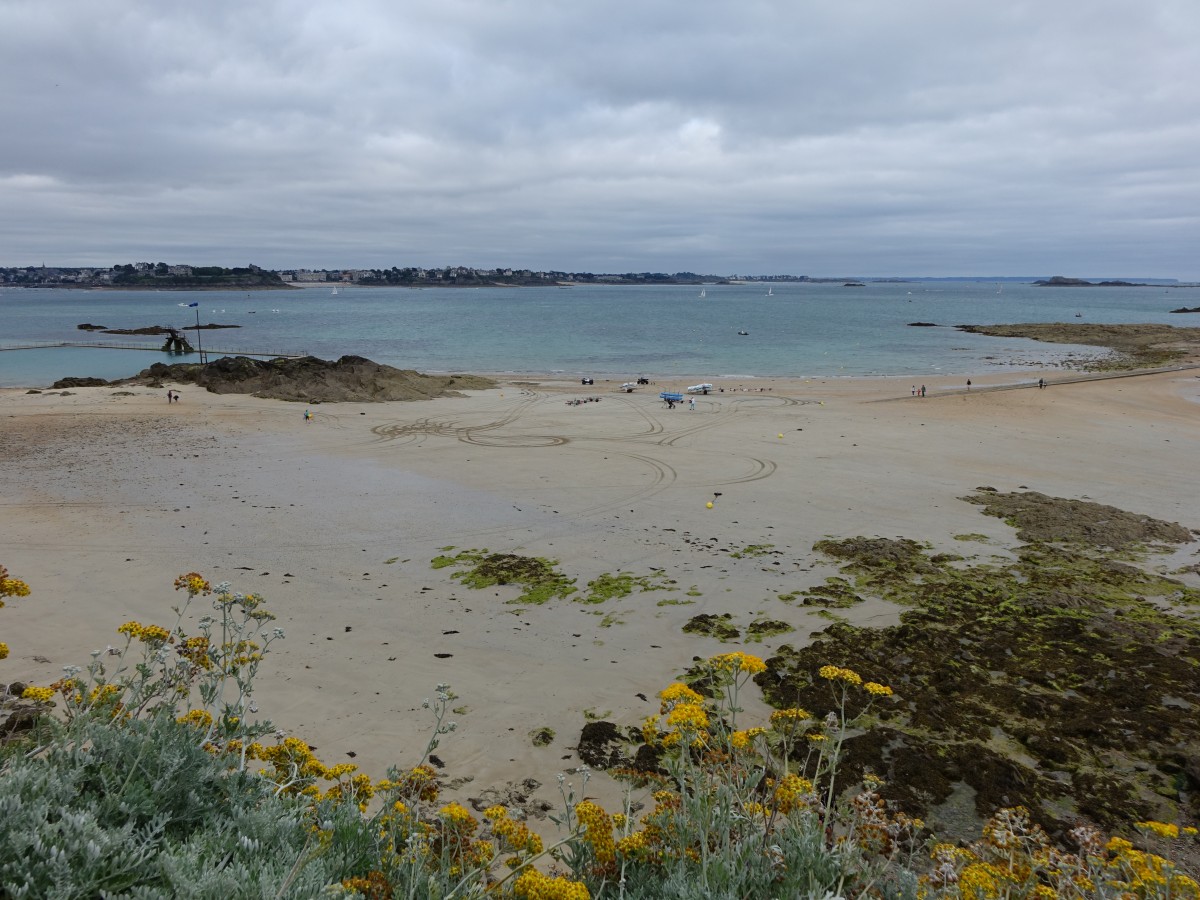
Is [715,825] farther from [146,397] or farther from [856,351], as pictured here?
[856,351]

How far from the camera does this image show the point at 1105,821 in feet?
18.9

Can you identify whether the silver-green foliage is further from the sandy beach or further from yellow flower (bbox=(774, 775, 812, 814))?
the sandy beach

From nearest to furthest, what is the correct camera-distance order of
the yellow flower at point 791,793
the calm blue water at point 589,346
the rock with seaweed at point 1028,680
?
1. the yellow flower at point 791,793
2. the rock with seaweed at point 1028,680
3. the calm blue water at point 589,346

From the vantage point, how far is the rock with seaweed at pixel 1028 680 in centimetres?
614

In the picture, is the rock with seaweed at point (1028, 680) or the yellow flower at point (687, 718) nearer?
the yellow flower at point (687, 718)

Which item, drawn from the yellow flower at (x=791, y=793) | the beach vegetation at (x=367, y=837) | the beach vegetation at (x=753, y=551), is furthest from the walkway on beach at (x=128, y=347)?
the yellow flower at (x=791, y=793)

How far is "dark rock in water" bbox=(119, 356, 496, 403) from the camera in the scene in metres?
29.0

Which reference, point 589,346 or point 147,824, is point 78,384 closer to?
point 147,824

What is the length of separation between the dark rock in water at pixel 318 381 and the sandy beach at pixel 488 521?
67.9 inches

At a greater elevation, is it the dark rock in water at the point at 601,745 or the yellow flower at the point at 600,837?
the yellow flower at the point at 600,837

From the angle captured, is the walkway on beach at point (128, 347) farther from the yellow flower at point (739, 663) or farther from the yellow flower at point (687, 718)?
the yellow flower at point (687, 718)

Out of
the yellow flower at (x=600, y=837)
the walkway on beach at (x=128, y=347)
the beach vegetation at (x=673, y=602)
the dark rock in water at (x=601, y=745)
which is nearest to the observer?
the yellow flower at (x=600, y=837)

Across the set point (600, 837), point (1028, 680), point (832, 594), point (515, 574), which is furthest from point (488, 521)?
point (600, 837)

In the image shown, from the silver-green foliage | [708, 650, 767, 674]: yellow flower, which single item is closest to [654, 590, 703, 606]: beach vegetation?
[708, 650, 767, 674]: yellow flower
